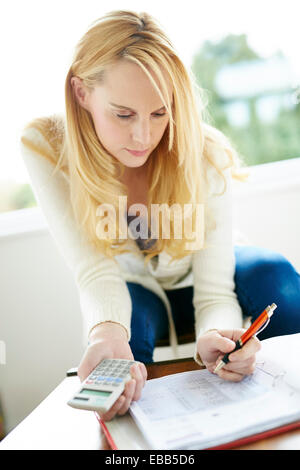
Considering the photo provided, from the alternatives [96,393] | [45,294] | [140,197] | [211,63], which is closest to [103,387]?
[96,393]

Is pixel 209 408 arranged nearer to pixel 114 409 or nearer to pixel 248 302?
pixel 114 409

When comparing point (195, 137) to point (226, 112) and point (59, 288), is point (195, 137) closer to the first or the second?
point (59, 288)

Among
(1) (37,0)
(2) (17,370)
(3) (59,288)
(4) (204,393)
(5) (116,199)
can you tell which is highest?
(1) (37,0)

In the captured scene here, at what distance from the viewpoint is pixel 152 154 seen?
0.91 metres

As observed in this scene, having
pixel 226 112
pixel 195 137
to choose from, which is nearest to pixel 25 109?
pixel 226 112

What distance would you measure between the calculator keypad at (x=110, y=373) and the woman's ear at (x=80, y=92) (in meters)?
0.48

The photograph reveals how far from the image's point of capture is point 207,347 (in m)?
0.62

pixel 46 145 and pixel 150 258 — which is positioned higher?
pixel 46 145

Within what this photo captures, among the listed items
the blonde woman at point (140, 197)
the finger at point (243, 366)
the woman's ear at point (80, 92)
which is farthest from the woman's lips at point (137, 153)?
the finger at point (243, 366)

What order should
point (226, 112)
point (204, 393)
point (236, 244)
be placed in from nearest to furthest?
point (204, 393), point (236, 244), point (226, 112)

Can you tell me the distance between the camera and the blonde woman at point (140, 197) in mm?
724

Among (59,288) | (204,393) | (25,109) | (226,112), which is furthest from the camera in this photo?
(226,112)

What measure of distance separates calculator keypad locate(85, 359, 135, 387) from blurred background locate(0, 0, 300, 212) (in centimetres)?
92

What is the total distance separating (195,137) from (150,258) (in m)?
0.30
